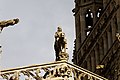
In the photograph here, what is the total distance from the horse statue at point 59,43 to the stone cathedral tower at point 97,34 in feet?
62.4

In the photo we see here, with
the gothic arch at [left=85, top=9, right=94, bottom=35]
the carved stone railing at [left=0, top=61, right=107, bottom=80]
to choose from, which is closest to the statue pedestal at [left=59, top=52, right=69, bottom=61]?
the carved stone railing at [left=0, top=61, right=107, bottom=80]

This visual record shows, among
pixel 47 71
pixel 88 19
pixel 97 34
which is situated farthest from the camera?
pixel 88 19

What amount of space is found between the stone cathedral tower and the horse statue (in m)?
19.0

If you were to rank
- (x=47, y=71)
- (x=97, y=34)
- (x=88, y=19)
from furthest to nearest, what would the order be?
(x=88, y=19)
(x=97, y=34)
(x=47, y=71)

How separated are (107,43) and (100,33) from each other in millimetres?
1692

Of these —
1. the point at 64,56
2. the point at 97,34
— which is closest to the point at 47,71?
the point at 64,56

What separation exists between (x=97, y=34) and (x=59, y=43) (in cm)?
2543

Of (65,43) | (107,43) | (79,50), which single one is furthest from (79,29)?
(65,43)

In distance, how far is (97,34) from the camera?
40562 millimetres

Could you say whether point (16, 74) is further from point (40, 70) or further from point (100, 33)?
Answer: point (100, 33)

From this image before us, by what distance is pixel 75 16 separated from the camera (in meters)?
45.2

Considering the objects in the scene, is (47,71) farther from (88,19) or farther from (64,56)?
(88,19)

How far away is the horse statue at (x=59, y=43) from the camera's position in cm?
1514

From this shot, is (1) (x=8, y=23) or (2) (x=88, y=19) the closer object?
(1) (x=8, y=23)
